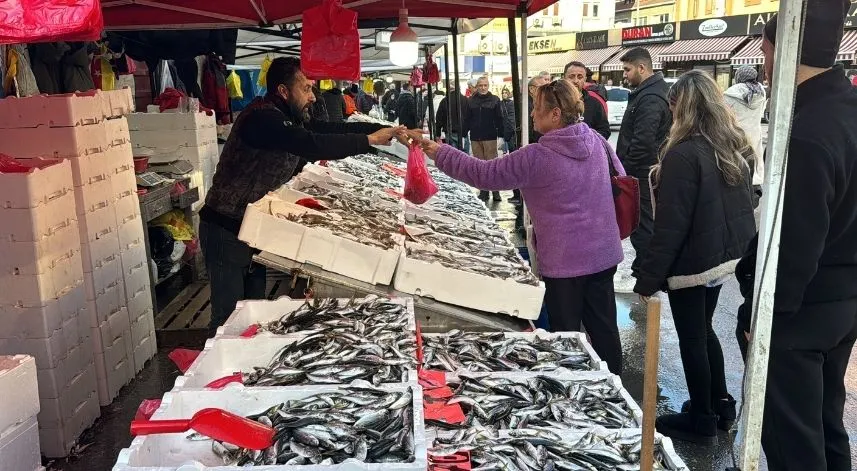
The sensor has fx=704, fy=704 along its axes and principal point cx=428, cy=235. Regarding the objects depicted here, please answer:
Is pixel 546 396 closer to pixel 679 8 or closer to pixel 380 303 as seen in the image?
pixel 380 303

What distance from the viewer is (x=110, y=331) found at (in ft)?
15.7

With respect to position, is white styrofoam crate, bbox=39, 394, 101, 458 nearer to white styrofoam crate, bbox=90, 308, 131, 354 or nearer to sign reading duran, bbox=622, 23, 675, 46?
white styrofoam crate, bbox=90, 308, 131, 354

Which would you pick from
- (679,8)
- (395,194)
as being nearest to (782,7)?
(395,194)

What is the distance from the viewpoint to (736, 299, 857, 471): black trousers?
108 inches

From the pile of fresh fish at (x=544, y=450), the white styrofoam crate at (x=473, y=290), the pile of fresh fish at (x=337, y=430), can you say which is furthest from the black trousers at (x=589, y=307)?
the pile of fresh fish at (x=337, y=430)

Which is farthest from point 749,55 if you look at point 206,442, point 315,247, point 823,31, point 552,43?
point 206,442

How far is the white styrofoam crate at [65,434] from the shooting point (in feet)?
13.3

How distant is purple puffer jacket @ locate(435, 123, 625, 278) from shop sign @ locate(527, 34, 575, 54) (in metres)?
42.7

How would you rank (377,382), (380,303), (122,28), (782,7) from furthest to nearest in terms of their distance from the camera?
(122,28) < (380,303) < (377,382) < (782,7)

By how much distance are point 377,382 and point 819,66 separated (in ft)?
6.83

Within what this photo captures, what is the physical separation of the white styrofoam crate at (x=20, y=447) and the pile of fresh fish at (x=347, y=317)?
3.74 feet

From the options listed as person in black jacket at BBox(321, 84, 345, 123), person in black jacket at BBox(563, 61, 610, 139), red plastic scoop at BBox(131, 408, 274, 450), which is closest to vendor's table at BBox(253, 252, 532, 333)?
red plastic scoop at BBox(131, 408, 274, 450)

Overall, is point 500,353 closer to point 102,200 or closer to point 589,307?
point 589,307

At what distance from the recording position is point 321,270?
14.3ft
